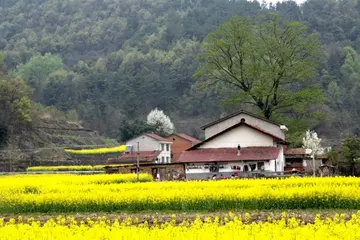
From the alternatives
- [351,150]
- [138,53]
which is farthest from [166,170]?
[138,53]

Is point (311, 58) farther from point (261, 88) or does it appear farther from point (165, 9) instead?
point (165, 9)

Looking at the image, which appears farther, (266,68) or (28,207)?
(266,68)

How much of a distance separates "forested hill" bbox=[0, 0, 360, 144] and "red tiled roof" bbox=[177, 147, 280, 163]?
38.7 m

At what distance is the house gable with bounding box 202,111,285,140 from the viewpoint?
3919 cm

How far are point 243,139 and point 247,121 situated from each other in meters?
5.43

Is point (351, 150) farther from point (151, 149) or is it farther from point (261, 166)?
point (151, 149)

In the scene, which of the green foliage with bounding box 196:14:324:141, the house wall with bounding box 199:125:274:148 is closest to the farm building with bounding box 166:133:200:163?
the green foliage with bounding box 196:14:324:141

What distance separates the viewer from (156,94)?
114812 mm

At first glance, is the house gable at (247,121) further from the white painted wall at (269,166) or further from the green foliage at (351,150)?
the white painted wall at (269,166)

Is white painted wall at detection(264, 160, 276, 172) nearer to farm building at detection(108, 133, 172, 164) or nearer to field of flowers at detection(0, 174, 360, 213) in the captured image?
field of flowers at detection(0, 174, 360, 213)

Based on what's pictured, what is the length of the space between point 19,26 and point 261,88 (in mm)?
147206

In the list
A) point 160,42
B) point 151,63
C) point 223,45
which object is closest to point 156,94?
point 151,63

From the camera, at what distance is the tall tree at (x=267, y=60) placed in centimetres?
3962

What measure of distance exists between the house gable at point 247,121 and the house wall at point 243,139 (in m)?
3.91
